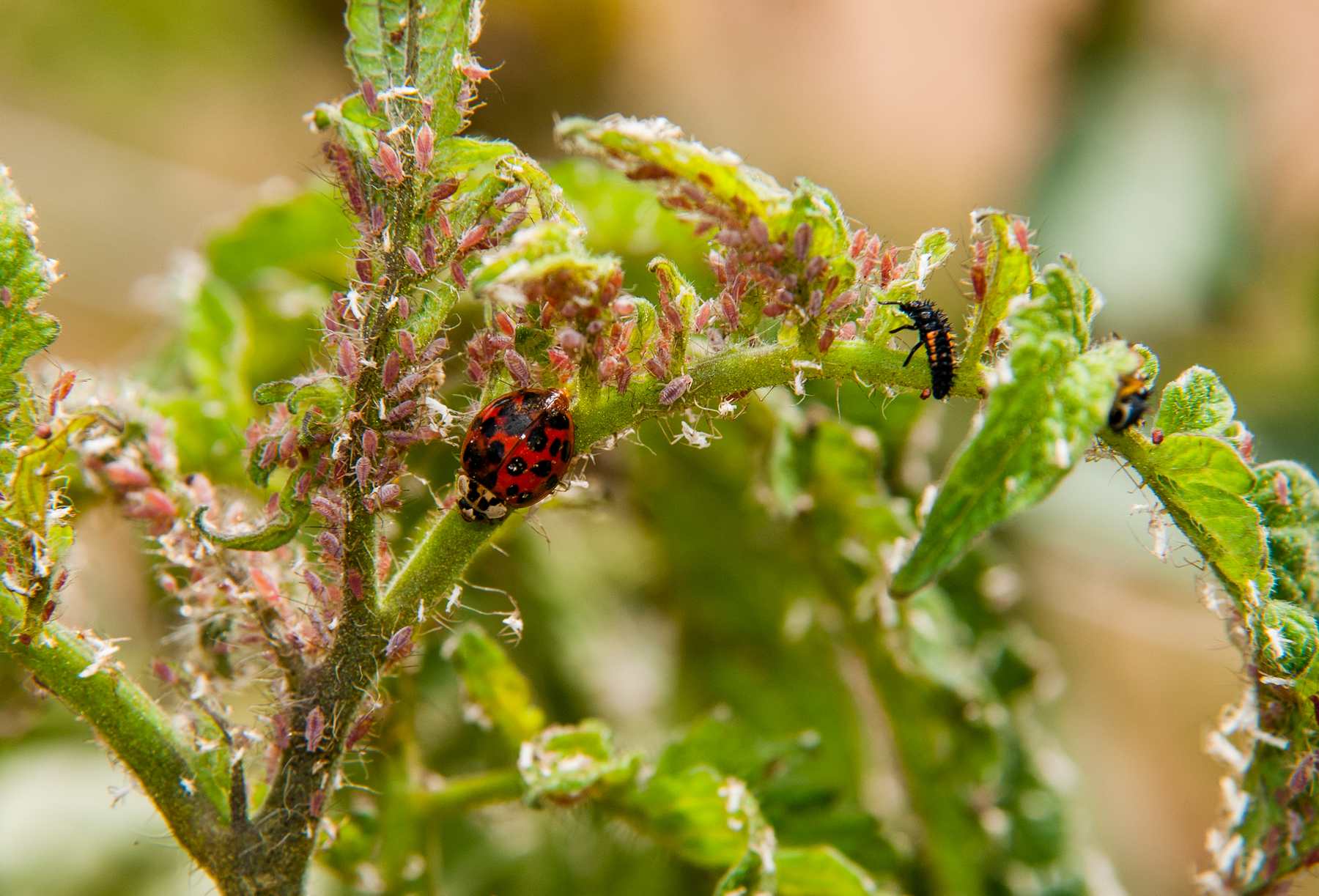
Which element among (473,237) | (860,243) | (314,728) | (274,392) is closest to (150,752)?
(314,728)

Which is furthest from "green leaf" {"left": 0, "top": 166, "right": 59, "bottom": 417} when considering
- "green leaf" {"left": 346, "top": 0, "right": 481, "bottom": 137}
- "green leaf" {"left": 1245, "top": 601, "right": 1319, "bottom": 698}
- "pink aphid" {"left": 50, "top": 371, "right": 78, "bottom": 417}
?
"green leaf" {"left": 1245, "top": 601, "right": 1319, "bottom": 698}

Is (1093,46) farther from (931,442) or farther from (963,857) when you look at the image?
(963,857)

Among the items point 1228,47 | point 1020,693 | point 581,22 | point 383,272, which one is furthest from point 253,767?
point 1228,47

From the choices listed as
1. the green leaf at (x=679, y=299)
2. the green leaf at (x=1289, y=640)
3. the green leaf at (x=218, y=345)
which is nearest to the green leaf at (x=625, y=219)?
the green leaf at (x=218, y=345)

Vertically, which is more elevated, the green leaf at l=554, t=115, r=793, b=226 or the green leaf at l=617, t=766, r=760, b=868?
the green leaf at l=554, t=115, r=793, b=226

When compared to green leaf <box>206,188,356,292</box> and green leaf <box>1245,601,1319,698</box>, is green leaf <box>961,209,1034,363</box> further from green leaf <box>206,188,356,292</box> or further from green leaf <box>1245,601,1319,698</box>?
green leaf <box>206,188,356,292</box>

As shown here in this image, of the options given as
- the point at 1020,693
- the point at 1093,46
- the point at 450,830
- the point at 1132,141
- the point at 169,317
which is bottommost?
the point at 450,830

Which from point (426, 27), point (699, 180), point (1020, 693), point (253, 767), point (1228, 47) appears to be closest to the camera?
point (699, 180)

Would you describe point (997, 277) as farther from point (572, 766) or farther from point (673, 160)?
point (572, 766)
